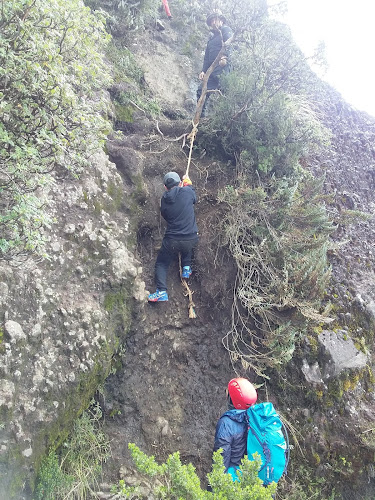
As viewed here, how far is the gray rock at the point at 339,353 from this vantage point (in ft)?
17.9

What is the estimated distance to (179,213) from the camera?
18.6ft

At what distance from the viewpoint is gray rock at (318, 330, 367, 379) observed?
5.44m

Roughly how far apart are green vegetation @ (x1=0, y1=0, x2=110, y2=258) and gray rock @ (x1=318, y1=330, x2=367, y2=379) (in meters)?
4.50

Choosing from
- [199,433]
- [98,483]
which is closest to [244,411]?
[199,433]

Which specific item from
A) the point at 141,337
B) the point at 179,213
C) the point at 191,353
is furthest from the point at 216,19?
the point at 191,353

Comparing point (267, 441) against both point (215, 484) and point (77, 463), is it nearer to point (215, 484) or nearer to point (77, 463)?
point (215, 484)

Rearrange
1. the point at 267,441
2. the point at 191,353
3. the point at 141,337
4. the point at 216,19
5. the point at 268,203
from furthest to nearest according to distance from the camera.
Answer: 1. the point at 216,19
2. the point at 268,203
3. the point at 191,353
4. the point at 141,337
5. the point at 267,441

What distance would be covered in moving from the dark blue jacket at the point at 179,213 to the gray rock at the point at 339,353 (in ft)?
8.82

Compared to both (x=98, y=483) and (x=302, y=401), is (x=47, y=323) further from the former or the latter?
(x=302, y=401)

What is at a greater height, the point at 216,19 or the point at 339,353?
the point at 216,19

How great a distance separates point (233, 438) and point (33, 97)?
155 inches

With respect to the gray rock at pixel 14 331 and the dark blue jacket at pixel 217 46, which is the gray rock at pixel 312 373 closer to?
the gray rock at pixel 14 331

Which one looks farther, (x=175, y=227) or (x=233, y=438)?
(x=175, y=227)

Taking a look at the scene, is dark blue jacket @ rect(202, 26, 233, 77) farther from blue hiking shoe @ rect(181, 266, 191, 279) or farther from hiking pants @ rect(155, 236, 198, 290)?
blue hiking shoe @ rect(181, 266, 191, 279)
